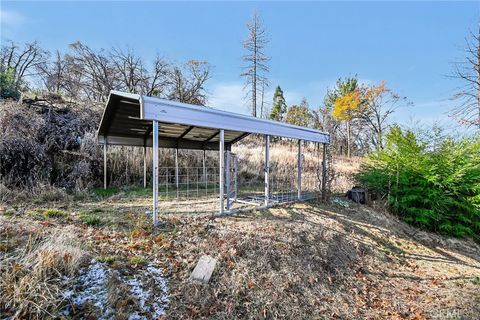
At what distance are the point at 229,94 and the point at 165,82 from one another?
4.71m

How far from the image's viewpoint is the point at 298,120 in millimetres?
25766

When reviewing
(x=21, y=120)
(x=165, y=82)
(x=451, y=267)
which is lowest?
(x=451, y=267)

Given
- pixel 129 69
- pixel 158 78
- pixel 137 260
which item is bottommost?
pixel 137 260

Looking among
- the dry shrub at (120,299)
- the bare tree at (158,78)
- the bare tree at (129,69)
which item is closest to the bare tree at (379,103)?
the bare tree at (158,78)

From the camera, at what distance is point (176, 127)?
6828mm

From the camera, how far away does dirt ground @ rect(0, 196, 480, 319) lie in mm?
2408

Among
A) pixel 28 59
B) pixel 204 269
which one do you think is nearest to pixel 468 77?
pixel 204 269

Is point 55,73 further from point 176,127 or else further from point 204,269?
point 204,269

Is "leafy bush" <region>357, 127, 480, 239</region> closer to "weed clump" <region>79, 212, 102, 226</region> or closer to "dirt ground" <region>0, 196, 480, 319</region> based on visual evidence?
"dirt ground" <region>0, 196, 480, 319</region>

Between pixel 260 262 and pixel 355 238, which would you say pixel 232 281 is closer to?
pixel 260 262

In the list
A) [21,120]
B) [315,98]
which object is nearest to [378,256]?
[21,120]

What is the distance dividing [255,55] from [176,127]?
13.4 meters

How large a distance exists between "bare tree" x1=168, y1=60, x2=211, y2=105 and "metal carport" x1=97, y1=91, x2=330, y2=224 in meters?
8.70

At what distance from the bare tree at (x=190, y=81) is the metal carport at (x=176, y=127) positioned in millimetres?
8697
